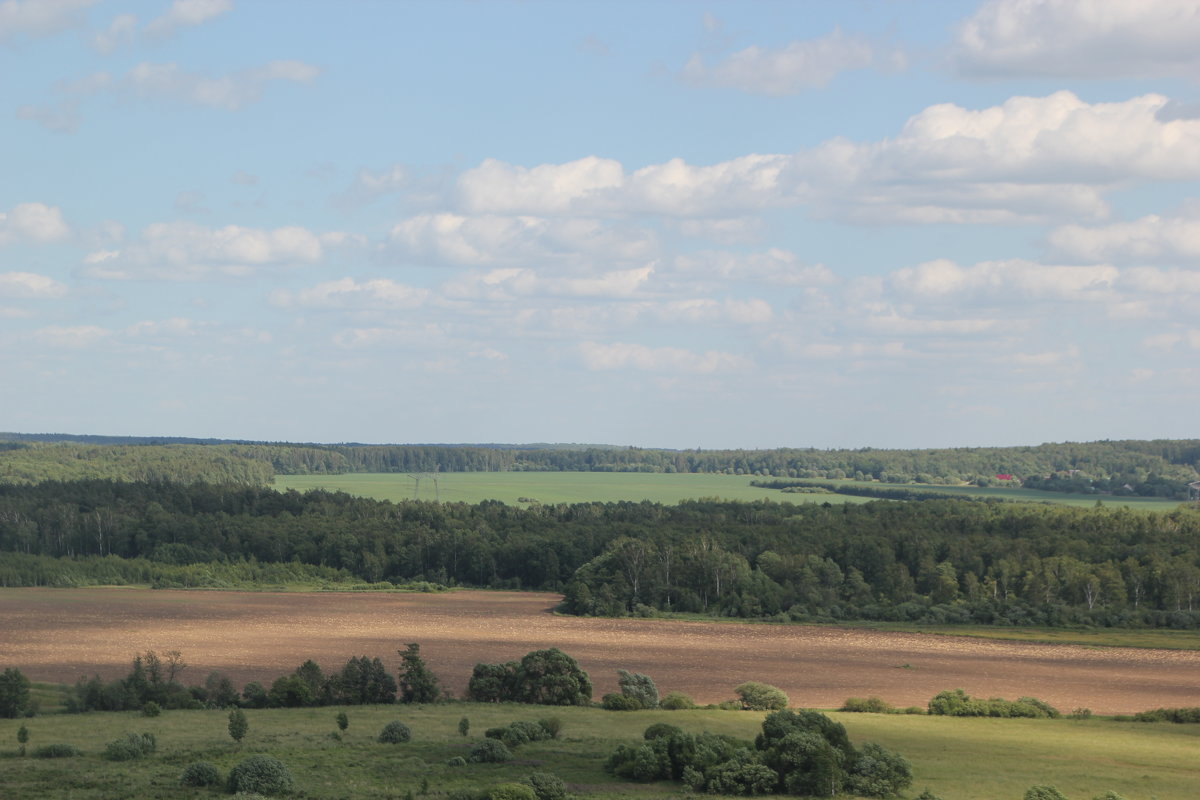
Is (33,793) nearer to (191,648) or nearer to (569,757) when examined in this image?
(569,757)

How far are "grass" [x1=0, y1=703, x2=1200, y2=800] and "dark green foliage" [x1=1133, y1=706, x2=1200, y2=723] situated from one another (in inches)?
66.7

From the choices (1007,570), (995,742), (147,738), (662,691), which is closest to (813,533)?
(1007,570)

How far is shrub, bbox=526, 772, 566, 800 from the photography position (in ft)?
155

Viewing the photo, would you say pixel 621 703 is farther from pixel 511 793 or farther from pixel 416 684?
pixel 511 793

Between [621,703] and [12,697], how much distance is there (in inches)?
1188

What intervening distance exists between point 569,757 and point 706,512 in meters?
125

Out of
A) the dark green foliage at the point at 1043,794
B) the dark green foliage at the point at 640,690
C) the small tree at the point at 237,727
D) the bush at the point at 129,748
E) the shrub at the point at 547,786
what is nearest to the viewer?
the dark green foliage at the point at 1043,794

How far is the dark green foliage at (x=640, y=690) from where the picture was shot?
71125mm

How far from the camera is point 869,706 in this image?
71.2 metres

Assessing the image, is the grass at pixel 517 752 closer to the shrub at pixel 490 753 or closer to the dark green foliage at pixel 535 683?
the shrub at pixel 490 753

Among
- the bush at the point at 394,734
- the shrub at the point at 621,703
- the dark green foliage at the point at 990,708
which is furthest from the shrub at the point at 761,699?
the bush at the point at 394,734

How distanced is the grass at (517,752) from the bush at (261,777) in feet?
2.68

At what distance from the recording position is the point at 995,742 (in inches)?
2367

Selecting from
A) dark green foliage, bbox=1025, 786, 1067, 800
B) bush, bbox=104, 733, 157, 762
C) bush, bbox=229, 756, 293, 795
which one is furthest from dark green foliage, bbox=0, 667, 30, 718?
dark green foliage, bbox=1025, 786, 1067, 800
